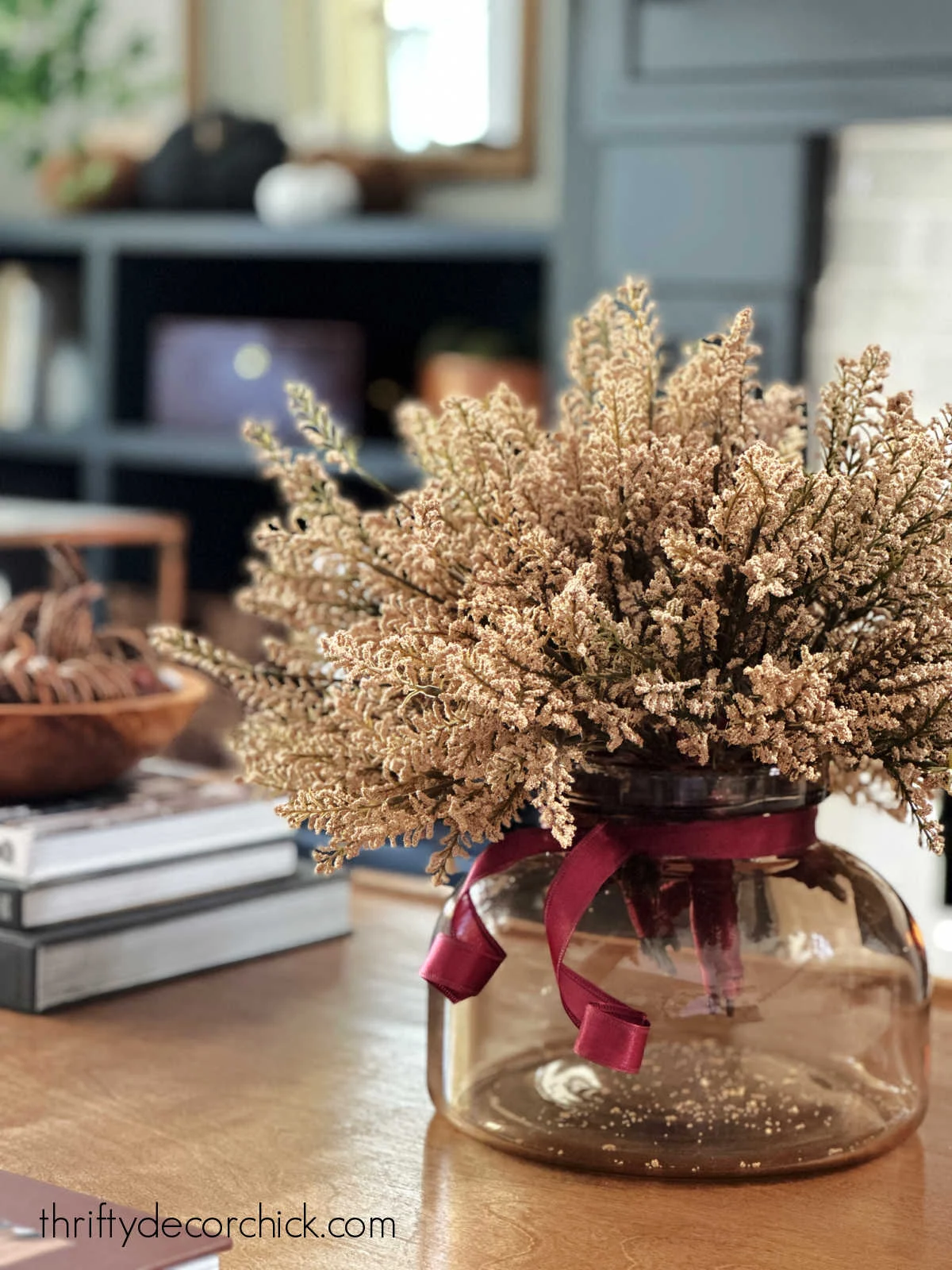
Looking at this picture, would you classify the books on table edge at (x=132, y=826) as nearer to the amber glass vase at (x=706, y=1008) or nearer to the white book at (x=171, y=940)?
the white book at (x=171, y=940)

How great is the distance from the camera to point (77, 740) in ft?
3.58

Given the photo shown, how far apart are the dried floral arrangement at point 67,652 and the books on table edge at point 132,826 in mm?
65

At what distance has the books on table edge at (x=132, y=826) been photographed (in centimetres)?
104

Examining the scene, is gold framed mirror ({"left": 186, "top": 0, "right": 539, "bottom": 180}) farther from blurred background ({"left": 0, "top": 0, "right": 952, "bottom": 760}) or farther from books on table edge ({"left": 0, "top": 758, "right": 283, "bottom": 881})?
books on table edge ({"left": 0, "top": 758, "right": 283, "bottom": 881})

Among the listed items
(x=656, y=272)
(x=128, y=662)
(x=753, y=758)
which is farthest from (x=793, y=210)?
(x=753, y=758)

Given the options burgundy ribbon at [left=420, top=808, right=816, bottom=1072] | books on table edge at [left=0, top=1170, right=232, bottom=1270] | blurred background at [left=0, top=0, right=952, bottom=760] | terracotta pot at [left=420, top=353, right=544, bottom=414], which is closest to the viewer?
books on table edge at [left=0, top=1170, right=232, bottom=1270]

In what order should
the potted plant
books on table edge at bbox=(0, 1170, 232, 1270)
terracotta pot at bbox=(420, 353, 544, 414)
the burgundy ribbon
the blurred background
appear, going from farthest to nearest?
the potted plant → terracotta pot at bbox=(420, 353, 544, 414) → the blurred background → the burgundy ribbon → books on table edge at bbox=(0, 1170, 232, 1270)

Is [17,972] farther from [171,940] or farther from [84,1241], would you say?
[84,1241]

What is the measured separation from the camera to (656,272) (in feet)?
11.3

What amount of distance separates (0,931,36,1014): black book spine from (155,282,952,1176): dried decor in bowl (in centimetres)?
21

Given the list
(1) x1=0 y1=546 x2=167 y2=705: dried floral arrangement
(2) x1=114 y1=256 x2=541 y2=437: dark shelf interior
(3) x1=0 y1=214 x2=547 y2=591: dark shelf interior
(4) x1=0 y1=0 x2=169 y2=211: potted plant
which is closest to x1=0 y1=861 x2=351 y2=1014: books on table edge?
(1) x1=0 y1=546 x2=167 y2=705: dried floral arrangement

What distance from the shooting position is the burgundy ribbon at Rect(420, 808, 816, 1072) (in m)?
0.77

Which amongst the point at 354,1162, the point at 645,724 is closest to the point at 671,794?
the point at 645,724

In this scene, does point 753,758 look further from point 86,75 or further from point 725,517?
point 86,75
